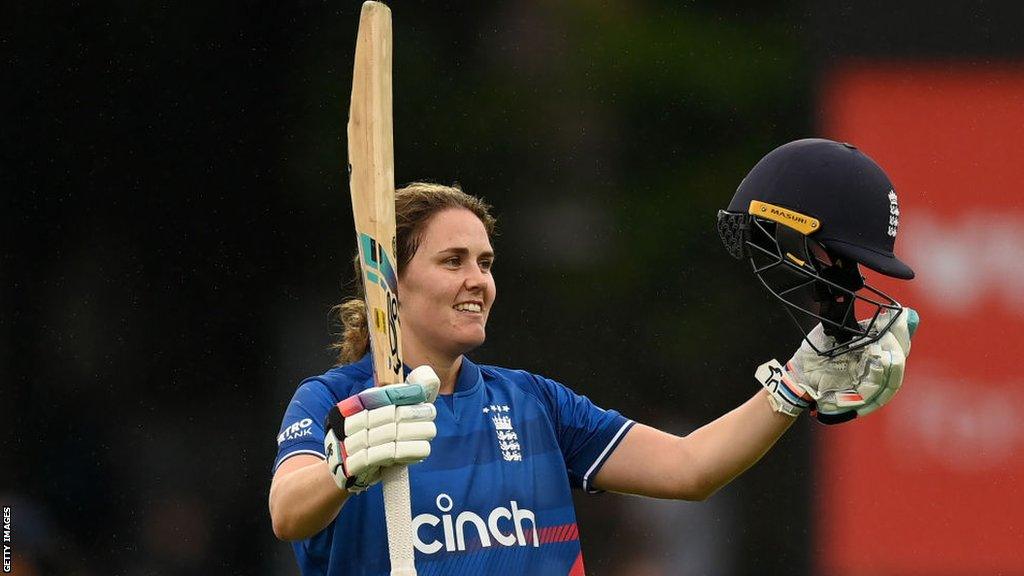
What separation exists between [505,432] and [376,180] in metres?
0.61

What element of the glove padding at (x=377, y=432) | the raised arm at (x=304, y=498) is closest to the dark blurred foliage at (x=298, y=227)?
the raised arm at (x=304, y=498)

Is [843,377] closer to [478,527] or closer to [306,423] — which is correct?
[478,527]

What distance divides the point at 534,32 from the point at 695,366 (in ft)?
3.73

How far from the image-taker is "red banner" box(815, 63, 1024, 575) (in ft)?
15.1

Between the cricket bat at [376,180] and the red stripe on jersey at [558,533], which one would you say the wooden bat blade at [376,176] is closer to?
the cricket bat at [376,180]

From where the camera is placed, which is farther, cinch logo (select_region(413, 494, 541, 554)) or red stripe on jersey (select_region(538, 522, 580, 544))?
red stripe on jersey (select_region(538, 522, 580, 544))

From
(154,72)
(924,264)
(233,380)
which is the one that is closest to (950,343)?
(924,264)

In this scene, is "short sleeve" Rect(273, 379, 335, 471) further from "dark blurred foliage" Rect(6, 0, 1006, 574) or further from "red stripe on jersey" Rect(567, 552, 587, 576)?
"dark blurred foliage" Rect(6, 0, 1006, 574)

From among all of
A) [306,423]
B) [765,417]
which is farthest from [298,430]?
[765,417]

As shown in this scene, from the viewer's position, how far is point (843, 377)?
266 cm

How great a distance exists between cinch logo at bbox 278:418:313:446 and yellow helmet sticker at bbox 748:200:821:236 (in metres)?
0.86

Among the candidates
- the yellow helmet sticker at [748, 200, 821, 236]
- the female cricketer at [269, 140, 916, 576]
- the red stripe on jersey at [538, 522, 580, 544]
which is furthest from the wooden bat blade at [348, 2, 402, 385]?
the yellow helmet sticker at [748, 200, 821, 236]

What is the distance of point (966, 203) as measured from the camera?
4699 mm

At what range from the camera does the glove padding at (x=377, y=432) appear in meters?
2.35
